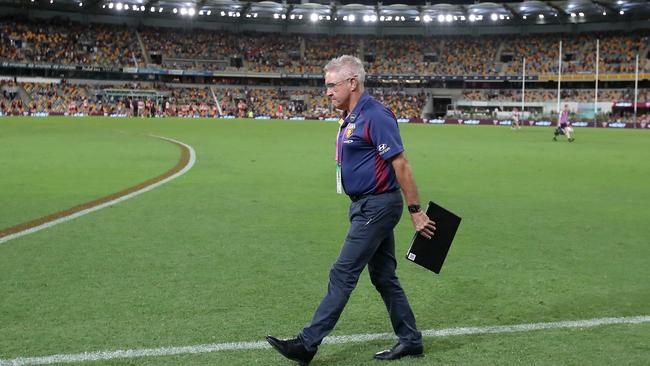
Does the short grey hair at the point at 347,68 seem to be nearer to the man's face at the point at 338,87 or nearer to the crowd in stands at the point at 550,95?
the man's face at the point at 338,87

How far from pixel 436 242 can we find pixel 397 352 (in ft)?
2.85

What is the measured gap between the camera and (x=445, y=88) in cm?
8550

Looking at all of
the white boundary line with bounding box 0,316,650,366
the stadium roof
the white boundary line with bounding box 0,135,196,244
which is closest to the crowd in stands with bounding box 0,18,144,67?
the stadium roof

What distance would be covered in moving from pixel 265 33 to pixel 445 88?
87.8 ft

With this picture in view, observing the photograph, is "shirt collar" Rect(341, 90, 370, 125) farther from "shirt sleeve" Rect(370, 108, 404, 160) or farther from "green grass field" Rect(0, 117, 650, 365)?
"green grass field" Rect(0, 117, 650, 365)

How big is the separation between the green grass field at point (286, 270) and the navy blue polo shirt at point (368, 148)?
1.29 m

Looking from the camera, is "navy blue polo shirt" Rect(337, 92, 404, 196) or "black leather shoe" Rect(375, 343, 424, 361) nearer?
"navy blue polo shirt" Rect(337, 92, 404, 196)

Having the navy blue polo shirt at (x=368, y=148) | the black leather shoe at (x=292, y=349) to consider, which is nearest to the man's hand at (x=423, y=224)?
the navy blue polo shirt at (x=368, y=148)

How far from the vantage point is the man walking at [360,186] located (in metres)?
4.49

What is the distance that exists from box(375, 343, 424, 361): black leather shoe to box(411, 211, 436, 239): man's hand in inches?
32.7

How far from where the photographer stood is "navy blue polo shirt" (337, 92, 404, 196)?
4435mm

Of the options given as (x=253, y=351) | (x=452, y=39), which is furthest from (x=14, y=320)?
A: (x=452, y=39)

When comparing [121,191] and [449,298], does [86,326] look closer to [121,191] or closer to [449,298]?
[449,298]

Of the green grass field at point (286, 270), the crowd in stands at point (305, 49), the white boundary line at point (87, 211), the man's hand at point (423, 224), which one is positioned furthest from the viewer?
the crowd in stands at point (305, 49)
